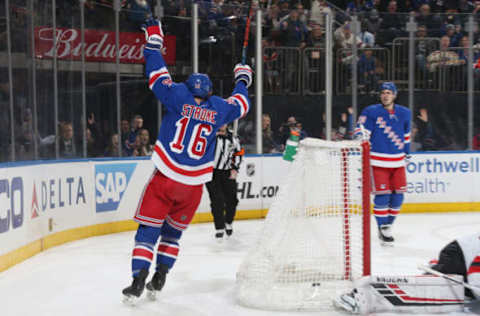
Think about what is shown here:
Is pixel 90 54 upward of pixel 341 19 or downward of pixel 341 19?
downward

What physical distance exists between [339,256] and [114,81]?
165 inches

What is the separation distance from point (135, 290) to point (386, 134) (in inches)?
128

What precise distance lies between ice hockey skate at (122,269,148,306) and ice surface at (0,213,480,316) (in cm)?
5

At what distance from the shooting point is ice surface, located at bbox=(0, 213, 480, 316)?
3854mm

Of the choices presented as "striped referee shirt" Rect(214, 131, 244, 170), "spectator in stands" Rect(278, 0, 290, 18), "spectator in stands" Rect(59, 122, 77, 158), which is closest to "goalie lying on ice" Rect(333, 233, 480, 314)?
"striped referee shirt" Rect(214, 131, 244, 170)

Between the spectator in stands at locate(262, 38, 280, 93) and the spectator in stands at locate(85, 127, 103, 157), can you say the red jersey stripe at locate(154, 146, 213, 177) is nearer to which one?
the spectator in stands at locate(85, 127, 103, 157)

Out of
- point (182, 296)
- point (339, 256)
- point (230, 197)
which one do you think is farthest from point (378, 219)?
point (182, 296)

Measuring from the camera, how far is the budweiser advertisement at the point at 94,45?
20.6 ft

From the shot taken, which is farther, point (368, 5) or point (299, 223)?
point (368, 5)

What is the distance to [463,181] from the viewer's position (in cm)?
884

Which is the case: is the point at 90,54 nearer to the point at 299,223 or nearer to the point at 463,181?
the point at 299,223

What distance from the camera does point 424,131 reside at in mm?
9086

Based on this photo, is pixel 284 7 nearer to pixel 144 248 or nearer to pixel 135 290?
pixel 144 248

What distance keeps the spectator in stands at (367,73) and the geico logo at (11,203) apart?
5.18 meters
